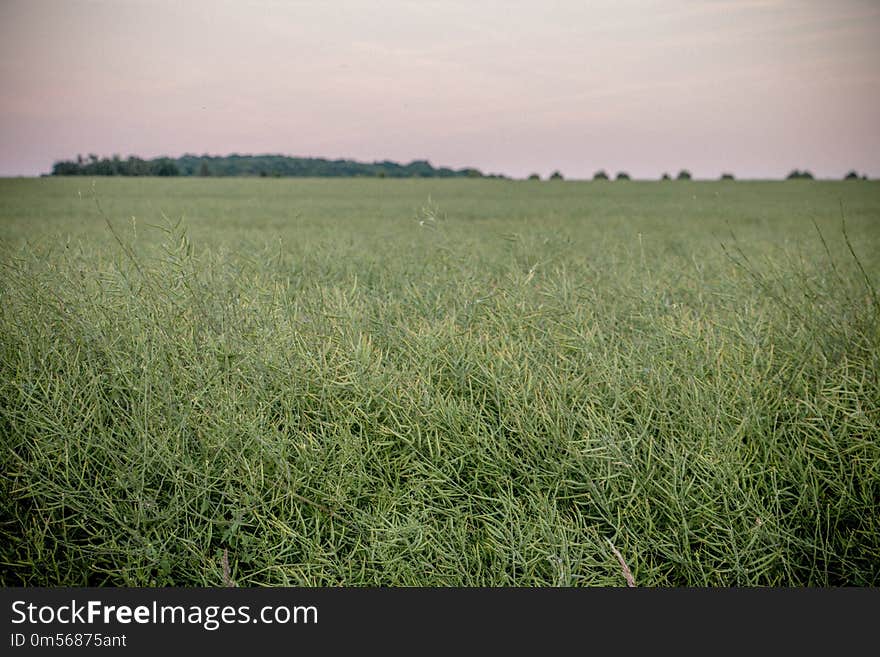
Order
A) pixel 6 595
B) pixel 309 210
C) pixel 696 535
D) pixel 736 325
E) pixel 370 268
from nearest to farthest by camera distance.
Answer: pixel 6 595, pixel 696 535, pixel 736 325, pixel 370 268, pixel 309 210

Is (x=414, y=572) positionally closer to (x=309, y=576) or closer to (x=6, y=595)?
(x=309, y=576)

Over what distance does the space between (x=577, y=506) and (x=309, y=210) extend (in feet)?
39.5

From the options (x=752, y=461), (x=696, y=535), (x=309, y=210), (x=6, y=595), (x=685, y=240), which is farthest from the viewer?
(x=309, y=210)

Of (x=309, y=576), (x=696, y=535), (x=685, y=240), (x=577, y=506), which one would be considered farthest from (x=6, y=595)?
(x=685, y=240)

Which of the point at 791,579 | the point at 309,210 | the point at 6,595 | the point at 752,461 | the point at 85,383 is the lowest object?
the point at 791,579

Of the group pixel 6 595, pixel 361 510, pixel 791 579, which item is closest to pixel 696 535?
pixel 791 579

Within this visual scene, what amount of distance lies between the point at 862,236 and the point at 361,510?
9844mm

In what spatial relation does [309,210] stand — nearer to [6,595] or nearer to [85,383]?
[85,383]

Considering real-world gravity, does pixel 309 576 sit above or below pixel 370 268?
below

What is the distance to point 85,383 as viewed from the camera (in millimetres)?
2754

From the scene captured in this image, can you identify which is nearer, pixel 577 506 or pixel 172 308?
pixel 577 506

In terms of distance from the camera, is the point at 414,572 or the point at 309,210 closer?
the point at 414,572

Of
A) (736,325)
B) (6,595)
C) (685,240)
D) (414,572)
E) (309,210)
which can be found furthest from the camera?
(309,210)

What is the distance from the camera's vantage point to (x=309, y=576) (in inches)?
81.8
